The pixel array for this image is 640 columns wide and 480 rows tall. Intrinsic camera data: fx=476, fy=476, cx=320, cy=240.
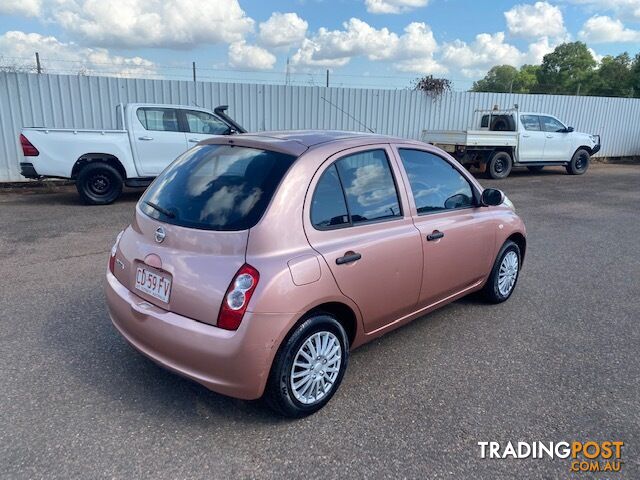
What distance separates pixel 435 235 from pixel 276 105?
10.6 metres

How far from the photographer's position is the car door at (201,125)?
31.1ft

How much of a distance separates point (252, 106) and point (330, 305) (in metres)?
11.0

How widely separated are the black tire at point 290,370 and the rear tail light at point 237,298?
336mm

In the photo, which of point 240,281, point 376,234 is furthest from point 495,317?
point 240,281

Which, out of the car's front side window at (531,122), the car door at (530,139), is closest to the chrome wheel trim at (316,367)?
the car door at (530,139)

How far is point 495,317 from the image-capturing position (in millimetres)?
4402

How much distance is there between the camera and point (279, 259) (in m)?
2.57

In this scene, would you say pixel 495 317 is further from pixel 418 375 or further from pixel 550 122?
pixel 550 122

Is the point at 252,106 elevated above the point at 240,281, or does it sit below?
above

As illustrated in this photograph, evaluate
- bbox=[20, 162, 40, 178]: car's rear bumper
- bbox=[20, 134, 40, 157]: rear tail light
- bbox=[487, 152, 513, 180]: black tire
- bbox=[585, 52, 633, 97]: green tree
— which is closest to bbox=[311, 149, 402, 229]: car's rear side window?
bbox=[20, 134, 40, 157]: rear tail light

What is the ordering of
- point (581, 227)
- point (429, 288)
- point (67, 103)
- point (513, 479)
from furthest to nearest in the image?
point (67, 103) → point (581, 227) → point (429, 288) → point (513, 479)

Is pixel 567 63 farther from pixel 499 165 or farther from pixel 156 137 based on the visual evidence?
pixel 156 137

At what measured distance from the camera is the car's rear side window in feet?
9.54

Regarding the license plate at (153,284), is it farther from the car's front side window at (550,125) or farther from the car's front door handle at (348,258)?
the car's front side window at (550,125)
